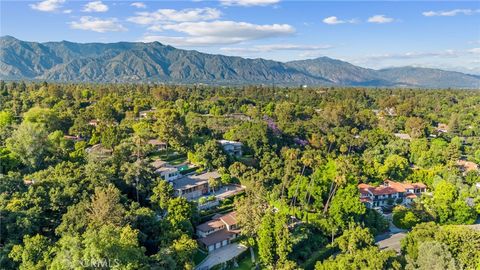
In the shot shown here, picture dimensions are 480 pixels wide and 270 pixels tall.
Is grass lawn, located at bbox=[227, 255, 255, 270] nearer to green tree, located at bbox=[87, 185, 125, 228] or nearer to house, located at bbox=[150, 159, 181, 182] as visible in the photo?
green tree, located at bbox=[87, 185, 125, 228]

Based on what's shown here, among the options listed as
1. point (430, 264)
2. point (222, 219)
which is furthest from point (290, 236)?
point (430, 264)

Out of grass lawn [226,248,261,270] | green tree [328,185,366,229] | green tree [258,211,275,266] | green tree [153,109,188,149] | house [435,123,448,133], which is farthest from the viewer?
house [435,123,448,133]

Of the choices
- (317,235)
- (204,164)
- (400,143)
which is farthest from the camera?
(400,143)

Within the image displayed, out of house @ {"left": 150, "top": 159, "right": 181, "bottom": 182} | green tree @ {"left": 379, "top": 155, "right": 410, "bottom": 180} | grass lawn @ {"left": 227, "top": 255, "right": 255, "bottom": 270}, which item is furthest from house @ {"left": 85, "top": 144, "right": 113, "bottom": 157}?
green tree @ {"left": 379, "top": 155, "right": 410, "bottom": 180}

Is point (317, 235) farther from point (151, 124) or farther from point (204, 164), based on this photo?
point (151, 124)

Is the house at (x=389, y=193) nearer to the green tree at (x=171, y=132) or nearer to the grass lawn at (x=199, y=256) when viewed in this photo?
the grass lawn at (x=199, y=256)

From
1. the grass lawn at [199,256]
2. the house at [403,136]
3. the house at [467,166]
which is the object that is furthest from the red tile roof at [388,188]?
the grass lawn at [199,256]

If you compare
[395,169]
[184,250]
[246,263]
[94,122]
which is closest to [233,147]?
[395,169]
